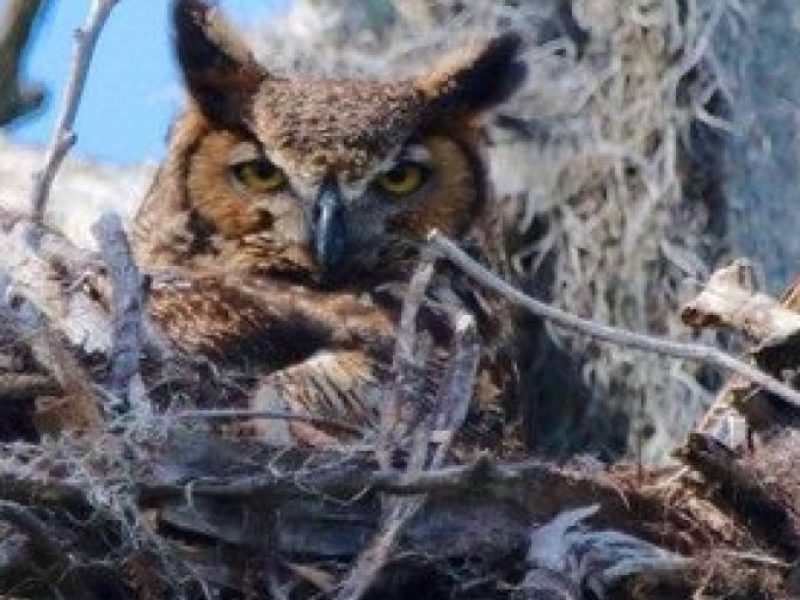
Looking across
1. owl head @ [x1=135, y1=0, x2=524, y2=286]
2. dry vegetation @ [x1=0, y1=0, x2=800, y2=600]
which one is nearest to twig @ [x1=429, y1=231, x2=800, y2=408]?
dry vegetation @ [x1=0, y1=0, x2=800, y2=600]

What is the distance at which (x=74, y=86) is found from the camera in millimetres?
3395

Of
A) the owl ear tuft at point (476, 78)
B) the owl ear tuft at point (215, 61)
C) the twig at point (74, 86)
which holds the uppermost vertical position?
the twig at point (74, 86)

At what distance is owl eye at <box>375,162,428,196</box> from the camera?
4105 millimetres

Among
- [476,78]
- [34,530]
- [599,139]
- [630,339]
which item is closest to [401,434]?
[630,339]

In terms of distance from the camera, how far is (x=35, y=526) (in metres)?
3.07

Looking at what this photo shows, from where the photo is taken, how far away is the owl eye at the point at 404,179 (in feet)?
13.5

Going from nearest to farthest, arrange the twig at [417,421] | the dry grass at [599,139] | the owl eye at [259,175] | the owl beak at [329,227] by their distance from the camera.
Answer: the twig at [417,421], the owl beak at [329,227], the owl eye at [259,175], the dry grass at [599,139]

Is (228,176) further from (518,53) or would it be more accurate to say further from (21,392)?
(21,392)

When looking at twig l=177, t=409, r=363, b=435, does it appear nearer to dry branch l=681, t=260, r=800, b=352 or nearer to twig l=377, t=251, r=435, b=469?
twig l=377, t=251, r=435, b=469

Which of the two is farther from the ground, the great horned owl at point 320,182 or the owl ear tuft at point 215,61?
the owl ear tuft at point 215,61

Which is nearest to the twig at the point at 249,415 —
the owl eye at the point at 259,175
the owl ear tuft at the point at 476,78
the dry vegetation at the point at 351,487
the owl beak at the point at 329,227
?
the dry vegetation at the point at 351,487

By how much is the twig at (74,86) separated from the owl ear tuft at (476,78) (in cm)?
78

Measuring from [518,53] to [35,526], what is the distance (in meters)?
1.37

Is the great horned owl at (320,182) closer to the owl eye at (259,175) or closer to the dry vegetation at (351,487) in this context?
the owl eye at (259,175)
